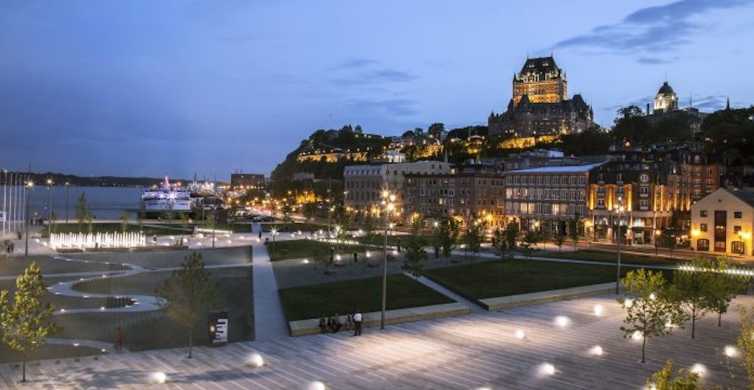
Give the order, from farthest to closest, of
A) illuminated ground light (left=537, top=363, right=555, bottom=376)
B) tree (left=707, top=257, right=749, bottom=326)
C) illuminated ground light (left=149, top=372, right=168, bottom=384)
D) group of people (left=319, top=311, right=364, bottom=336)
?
1. tree (left=707, top=257, right=749, bottom=326)
2. group of people (left=319, top=311, right=364, bottom=336)
3. illuminated ground light (left=537, top=363, right=555, bottom=376)
4. illuminated ground light (left=149, top=372, right=168, bottom=384)

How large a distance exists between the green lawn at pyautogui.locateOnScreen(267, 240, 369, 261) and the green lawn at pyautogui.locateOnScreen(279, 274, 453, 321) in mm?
10688

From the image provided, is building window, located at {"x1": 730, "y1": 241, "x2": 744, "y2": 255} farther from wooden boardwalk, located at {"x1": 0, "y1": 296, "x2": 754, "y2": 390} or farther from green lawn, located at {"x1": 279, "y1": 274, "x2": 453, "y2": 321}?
wooden boardwalk, located at {"x1": 0, "y1": 296, "x2": 754, "y2": 390}

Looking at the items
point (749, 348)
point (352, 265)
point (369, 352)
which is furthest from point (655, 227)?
point (749, 348)

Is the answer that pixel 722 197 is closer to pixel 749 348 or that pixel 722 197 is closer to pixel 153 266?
pixel 153 266

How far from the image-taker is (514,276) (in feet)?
173

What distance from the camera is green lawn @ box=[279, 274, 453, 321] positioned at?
37.0 metres

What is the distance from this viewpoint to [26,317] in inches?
924

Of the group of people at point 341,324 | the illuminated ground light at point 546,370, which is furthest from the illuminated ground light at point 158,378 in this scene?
the illuminated ground light at point 546,370

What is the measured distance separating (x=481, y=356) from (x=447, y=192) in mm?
100923

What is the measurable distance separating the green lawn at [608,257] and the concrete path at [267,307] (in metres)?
33.3

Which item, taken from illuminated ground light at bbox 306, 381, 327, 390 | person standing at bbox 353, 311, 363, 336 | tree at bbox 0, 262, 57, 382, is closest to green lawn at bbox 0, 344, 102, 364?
tree at bbox 0, 262, 57, 382

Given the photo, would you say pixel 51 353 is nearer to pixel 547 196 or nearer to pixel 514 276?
pixel 514 276

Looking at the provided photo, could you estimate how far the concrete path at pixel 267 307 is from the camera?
3181 centimetres

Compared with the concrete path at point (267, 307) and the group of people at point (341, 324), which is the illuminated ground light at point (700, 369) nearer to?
the group of people at point (341, 324)
